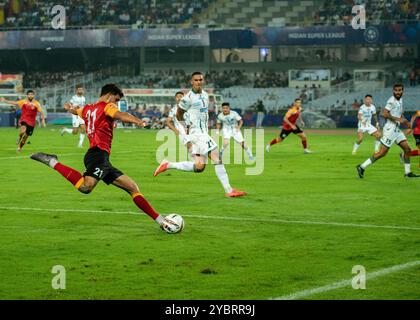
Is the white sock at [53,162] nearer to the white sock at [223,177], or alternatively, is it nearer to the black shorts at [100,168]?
the black shorts at [100,168]

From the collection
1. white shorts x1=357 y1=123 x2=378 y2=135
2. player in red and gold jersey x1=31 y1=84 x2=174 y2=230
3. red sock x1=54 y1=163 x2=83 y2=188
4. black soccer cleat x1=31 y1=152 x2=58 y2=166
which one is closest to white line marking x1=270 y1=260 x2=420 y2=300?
player in red and gold jersey x1=31 y1=84 x2=174 y2=230

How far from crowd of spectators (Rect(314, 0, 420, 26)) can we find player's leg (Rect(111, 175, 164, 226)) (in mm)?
54979

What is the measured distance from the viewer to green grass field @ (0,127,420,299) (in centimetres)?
1035

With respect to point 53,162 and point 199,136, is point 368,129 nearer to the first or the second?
point 199,136

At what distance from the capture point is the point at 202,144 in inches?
770

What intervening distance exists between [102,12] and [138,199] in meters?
66.6

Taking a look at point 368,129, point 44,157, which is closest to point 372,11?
point 368,129

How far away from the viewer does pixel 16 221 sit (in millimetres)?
15617

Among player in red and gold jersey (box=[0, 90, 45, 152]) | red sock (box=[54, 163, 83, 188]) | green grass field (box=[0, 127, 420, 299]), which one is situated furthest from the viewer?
player in red and gold jersey (box=[0, 90, 45, 152])

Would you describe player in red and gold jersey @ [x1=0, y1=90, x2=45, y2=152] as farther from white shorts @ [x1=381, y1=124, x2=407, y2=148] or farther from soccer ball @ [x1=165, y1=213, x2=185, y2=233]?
soccer ball @ [x1=165, y1=213, x2=185, y2=233]

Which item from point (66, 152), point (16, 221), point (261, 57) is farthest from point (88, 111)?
point (261, 57)

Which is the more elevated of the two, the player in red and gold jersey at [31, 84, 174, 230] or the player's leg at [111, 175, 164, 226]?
the player in red and gold jersey at [31, 84, 174, 230]
